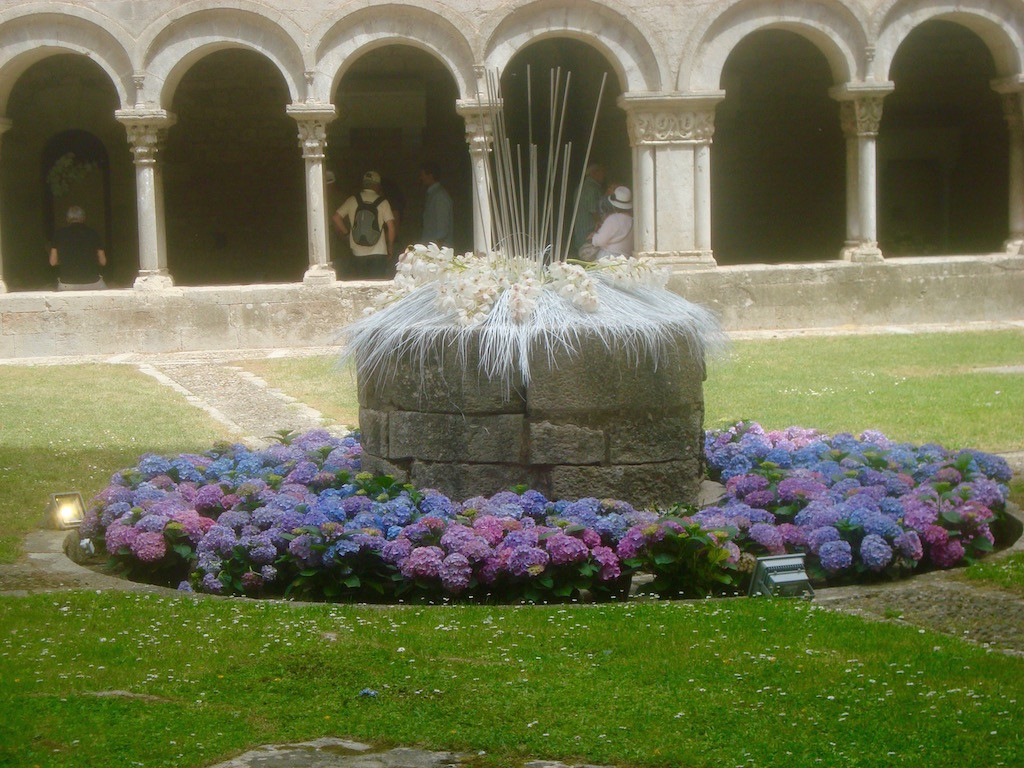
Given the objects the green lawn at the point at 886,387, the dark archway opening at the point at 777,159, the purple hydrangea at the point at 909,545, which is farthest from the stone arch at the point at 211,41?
the purple hydrangea at the point at 909,545

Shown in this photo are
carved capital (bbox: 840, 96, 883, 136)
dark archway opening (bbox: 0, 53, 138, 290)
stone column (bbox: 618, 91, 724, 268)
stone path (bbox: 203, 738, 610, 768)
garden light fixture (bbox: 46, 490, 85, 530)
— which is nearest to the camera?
stone path (bbox: 203, 738, 610, 768)

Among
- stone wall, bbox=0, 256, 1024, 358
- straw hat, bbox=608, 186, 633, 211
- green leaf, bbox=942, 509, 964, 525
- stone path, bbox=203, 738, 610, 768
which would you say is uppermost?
straw hat, bbox=608, 186, 633, 211

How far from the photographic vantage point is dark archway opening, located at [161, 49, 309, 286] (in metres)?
17.4

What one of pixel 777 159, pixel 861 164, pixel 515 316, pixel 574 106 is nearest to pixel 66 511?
pixel 515 316

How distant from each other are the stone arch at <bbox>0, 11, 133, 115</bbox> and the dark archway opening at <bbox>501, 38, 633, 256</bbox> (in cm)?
463

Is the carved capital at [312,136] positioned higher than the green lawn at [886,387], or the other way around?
the carved capital at [312,136]

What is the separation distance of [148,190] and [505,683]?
1097 cm

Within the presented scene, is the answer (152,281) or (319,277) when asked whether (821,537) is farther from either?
(152,281)

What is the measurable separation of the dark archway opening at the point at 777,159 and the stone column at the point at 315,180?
601 cm

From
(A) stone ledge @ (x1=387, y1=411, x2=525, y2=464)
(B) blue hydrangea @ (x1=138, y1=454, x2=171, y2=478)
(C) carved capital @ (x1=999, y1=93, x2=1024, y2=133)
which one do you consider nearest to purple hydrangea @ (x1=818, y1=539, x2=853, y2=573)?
(A) stone ledge @ (x1=387, y1=411, x2=525, y2=464)

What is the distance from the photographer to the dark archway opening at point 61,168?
17031 mm

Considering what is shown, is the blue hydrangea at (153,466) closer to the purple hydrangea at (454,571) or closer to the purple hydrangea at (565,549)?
the purple hydrangea at (454,571)

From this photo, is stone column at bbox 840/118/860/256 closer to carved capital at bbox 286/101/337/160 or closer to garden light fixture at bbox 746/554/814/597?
carved capital at bbox 286/101/337/160

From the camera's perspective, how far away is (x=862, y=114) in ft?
47.1
